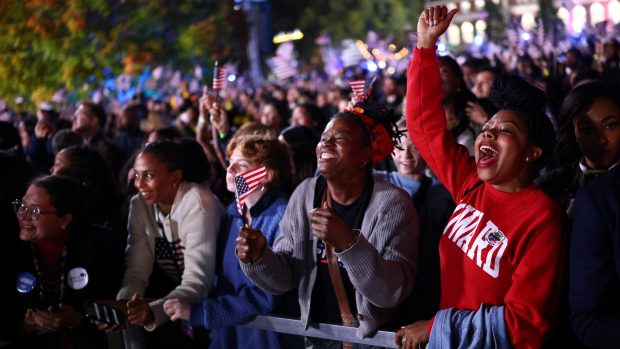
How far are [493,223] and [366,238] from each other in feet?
1.98

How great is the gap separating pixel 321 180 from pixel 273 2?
56716mm

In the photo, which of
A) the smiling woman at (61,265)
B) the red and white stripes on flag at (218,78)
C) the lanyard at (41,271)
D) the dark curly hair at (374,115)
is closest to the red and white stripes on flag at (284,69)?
the red and white stripes on flag at (218,78)

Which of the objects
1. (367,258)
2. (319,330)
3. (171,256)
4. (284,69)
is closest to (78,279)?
(171,256)

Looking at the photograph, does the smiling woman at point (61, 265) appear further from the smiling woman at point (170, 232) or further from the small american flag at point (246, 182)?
the small american flag at point (246, 182)

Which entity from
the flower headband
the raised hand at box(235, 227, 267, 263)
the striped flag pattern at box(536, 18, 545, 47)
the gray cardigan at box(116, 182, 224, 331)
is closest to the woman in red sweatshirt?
the flower headband

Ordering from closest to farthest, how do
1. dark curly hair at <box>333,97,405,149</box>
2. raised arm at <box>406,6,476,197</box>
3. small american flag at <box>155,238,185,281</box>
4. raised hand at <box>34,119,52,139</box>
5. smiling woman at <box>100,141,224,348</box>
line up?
raised arm at <box>406,6,476,197</box>, dark curly hair at <box>333,97,405,149</box>, smiling woman at <box>100,141,224,348</box>, small american flag at <box>155,238,185,281</box>, raised hand at <box>34,119,52,139</box>

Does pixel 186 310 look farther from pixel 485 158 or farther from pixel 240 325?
pixel 485 158

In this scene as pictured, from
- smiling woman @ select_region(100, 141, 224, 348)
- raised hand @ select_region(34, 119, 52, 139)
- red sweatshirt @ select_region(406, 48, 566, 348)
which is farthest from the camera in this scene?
raised hand @ select_region(34, 119, 52, 139)

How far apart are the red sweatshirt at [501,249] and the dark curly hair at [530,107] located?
0.89 feet

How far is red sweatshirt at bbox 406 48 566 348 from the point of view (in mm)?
2834

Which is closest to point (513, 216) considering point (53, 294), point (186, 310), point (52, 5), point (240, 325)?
point (240, 325)

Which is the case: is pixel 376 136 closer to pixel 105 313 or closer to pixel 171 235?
pixel 171 235

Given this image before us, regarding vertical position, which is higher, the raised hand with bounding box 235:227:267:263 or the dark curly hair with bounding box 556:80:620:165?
the dark curly hair with bounding box 556:80:620:165

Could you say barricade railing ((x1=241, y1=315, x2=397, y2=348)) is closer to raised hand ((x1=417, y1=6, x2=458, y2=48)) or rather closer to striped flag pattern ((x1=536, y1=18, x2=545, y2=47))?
raised hand ((x1=417, y1=6, x2=458, y2=48))
